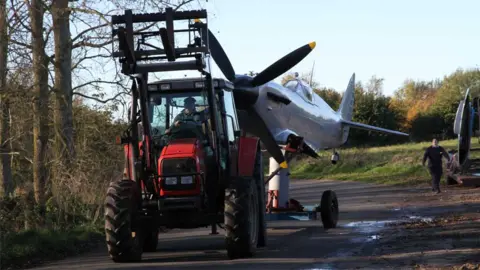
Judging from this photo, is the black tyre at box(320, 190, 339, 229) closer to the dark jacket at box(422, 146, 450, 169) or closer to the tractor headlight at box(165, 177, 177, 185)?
the tractor headlight at box(165, 177, 177, 185)

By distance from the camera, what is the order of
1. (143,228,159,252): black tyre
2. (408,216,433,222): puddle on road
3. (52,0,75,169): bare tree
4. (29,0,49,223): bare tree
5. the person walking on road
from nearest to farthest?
(143,228,159,252): black tyre, (408,216,433,222): puddle on road, (29,0,49,223): bare tree, (52,0,75,169): bare tree, the person walking on road

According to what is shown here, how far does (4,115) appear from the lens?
2103cm

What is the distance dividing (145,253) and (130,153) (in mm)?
1891

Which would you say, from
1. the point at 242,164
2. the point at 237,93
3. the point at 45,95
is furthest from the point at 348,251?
the point at 45,95

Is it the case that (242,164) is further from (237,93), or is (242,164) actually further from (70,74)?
(70,74)

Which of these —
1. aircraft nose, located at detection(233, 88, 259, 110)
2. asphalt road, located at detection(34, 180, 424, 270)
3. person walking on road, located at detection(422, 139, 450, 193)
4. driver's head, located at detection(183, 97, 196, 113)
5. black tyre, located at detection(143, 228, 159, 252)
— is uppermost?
aircraft nose, located at detection(233, 88, 259, 110)

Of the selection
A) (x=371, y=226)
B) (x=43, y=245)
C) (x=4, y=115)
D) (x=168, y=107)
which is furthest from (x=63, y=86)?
(x=371, y=226)

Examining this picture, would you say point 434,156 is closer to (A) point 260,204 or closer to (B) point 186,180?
(A) point 260,204

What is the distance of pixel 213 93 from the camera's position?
1240 centimetres

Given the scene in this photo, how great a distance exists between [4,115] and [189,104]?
10109mm

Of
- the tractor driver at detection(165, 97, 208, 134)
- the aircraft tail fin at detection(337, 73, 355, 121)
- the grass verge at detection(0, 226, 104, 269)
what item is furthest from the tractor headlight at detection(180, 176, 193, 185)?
the aircraft tail fin at detection(337, 73, 355, 121)

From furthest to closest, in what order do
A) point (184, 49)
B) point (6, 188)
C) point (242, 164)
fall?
point (6, 188) → point (242, 164) → point (184, 49)

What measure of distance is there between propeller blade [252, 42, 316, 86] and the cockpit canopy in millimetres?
1830

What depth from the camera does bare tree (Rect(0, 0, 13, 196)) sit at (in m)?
19.9
